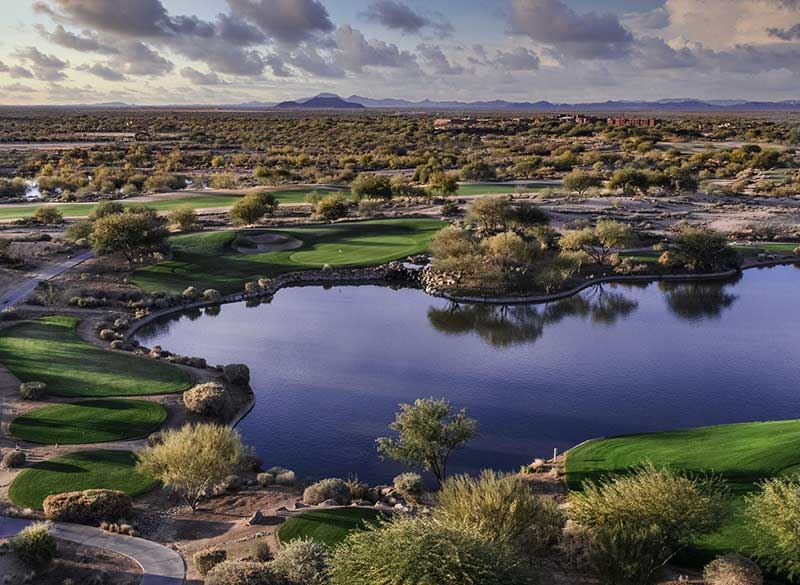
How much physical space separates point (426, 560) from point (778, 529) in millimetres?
10086

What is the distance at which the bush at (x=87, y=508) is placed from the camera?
24234 millimetres

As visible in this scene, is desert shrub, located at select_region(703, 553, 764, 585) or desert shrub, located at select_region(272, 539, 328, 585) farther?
desert shrub, located at select_region(703, 553, 764, 585)

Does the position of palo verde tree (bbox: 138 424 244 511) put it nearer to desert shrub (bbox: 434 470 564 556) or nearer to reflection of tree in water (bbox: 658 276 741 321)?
desert shrub (bbox: 434 470 564 556)

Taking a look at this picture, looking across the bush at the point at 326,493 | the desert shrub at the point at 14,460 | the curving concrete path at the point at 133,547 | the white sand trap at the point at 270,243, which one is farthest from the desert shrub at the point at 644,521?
the white sand trap at the point at 270,243

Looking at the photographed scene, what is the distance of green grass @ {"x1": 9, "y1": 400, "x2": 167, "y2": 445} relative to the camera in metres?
31.0

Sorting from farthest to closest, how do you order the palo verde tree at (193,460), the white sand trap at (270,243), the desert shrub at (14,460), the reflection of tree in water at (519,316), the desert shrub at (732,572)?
the white sand trap at (270,243) → the reflection of tree in water at (519,316) → the desert shrub at (14,460) → the palo verde tree at (193,460) → the desert shrub at (732,572)

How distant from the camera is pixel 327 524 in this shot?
23.7 metres

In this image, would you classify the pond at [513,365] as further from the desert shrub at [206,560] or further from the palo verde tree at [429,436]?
the desert shrub at [206,560]

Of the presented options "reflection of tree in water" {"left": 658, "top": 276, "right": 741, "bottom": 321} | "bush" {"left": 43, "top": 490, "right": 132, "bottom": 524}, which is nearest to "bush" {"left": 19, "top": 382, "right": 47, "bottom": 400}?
→ "bush" {"left": 43, "top": 490, "right": 132, "bottom": 524}

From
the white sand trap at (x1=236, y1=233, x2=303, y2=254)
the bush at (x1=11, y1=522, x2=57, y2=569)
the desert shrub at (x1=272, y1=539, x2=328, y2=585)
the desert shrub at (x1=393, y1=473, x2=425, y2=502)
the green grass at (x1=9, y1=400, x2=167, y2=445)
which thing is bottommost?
the desert shrub at (x1=393, y1=473, x2=425, y2=502)

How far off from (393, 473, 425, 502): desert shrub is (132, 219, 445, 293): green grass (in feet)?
110

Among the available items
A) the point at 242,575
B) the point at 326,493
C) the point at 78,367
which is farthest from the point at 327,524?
the point at 78,367

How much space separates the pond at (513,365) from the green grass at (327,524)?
15.5 ft

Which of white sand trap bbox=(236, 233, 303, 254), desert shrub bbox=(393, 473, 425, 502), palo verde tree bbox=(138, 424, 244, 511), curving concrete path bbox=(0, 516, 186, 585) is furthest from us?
white sand trap bbox=(236, 233, 303, 254)
